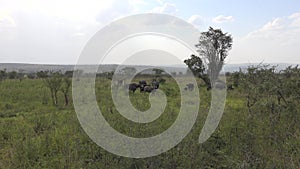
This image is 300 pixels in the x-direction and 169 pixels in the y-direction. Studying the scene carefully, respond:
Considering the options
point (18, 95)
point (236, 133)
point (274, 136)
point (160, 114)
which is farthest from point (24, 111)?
point (274, 136)

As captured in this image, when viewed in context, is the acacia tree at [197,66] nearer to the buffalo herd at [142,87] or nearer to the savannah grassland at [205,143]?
the buffalo herd at [142,87]

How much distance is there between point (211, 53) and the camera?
2895 cm

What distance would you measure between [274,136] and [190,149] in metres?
2.18

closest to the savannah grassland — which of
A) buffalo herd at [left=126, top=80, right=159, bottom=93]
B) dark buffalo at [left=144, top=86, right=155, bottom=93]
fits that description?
dark buffalo at [left=144, top=86, right=155, bottom=93]

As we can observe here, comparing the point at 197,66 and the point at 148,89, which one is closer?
the point at 148,89

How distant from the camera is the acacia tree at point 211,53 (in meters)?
23.7

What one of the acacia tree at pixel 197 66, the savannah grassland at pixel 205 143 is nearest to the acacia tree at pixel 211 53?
the acacia tree at pixel 197 66

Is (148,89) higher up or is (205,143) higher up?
(148,89)

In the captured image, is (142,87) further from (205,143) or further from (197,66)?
(205,143)

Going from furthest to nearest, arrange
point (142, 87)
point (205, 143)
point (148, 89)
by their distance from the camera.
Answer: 1. point (142, 87)
2. point (148, 89)
3. point (205, 143)

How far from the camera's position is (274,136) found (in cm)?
645

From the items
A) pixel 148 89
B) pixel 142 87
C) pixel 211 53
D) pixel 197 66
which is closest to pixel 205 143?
pixel 148 89

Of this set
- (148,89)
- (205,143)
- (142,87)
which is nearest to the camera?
(205,143)

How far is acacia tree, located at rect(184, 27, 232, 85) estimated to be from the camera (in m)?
23.7
